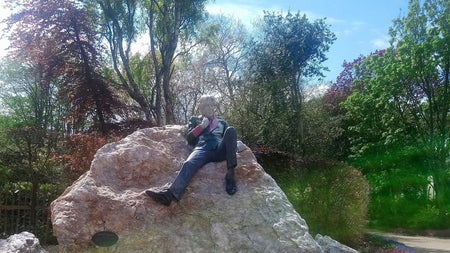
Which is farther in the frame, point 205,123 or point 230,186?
point 205,123

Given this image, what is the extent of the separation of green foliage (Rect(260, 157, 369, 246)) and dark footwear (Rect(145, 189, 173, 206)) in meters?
6.81

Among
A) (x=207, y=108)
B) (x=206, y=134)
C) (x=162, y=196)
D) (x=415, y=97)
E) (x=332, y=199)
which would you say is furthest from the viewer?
(x=415, y=97)

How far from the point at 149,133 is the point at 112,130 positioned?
26.9 feet

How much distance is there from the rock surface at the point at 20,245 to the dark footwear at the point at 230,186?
81.8 inches

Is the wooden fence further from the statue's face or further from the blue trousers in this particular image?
the blue trousers

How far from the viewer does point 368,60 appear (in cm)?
2161

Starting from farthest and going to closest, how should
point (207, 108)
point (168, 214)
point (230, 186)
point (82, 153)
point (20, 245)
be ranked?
point (82, 153)
point (207, 108)
point (230, 186)
point (168, 214)
point (20, 245)

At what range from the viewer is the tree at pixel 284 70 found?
19828 millimetres

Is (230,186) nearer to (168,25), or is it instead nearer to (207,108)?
(207,108)

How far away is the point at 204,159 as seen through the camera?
567cm

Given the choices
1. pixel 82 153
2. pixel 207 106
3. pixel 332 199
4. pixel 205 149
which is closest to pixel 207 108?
pixel 207 106

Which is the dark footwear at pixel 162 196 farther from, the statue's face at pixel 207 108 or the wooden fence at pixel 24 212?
the wooden fence at pixel 24 212

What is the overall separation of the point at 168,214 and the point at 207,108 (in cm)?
159

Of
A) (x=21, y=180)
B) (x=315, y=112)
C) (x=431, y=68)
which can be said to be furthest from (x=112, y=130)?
(x=431, y=68)
